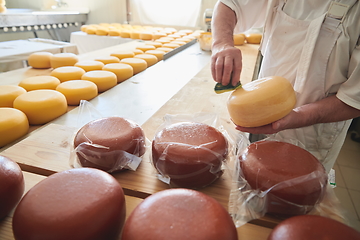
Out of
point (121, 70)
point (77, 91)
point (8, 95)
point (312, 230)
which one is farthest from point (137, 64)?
point (312, 230)

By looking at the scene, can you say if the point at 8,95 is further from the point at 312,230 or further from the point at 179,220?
the point at 312,230

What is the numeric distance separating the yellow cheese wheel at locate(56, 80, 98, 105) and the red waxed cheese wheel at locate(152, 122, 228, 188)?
110cm

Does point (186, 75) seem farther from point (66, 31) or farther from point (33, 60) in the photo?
point (66, 31)

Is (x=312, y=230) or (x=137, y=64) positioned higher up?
(x=312, y=230)

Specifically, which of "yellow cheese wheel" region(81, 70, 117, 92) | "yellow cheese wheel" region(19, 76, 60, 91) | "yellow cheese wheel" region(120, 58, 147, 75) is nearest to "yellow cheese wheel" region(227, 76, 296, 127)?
"yellow cheese wheel" region(81, 70, 117, 92)

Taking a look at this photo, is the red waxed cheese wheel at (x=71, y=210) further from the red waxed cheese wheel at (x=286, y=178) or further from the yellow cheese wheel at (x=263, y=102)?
the yellow cheese wheel at (x=263, y=102)

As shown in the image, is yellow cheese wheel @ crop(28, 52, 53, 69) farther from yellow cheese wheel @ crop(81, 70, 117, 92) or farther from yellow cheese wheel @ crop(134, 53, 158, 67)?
yellow cheese wheel @ crop(134, 53, 158, 67)

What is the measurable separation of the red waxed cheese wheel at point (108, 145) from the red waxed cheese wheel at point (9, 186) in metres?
0.18

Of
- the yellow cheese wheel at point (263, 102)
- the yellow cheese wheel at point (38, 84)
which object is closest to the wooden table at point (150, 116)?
the yellow cheese wheel at point (263, 102)

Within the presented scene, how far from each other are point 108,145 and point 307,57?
0.97 m

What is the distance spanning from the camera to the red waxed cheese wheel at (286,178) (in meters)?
0.59

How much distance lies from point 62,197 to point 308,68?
3.70 ft

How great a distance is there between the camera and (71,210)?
1.60 feet

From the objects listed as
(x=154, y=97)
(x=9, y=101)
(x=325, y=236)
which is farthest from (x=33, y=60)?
(x=325, y=236)
